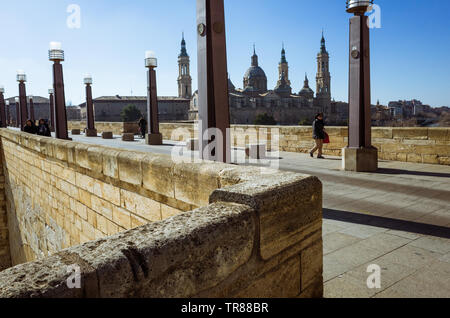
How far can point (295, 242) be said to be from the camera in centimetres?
237

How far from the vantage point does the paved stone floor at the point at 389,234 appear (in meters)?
2.88

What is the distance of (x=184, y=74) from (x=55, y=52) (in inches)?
3636

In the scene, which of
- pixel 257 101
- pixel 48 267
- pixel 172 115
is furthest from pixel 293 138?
pixel 172 115

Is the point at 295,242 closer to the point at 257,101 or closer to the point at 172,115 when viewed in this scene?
the point at 257,101

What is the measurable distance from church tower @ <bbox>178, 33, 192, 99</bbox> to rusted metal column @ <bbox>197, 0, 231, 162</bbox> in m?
97.8

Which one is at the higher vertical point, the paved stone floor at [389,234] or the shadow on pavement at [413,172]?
the shadow on pavement at [413,172]

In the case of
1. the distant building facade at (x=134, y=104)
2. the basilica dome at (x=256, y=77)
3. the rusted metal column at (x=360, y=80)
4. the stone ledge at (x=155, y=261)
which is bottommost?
the stone ledge at (x=155, y=261)

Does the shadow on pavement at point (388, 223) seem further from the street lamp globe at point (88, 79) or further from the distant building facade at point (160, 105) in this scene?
the distant building facade at point (160, 105)

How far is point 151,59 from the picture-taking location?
627 inches

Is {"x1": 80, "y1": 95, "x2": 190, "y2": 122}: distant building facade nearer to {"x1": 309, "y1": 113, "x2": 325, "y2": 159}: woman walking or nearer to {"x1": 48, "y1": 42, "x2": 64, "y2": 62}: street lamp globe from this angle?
{"x1": 48, "y1": 42, "x2": 64, "y2": 62}: street lamp globe

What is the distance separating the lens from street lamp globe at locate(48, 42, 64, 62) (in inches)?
531
